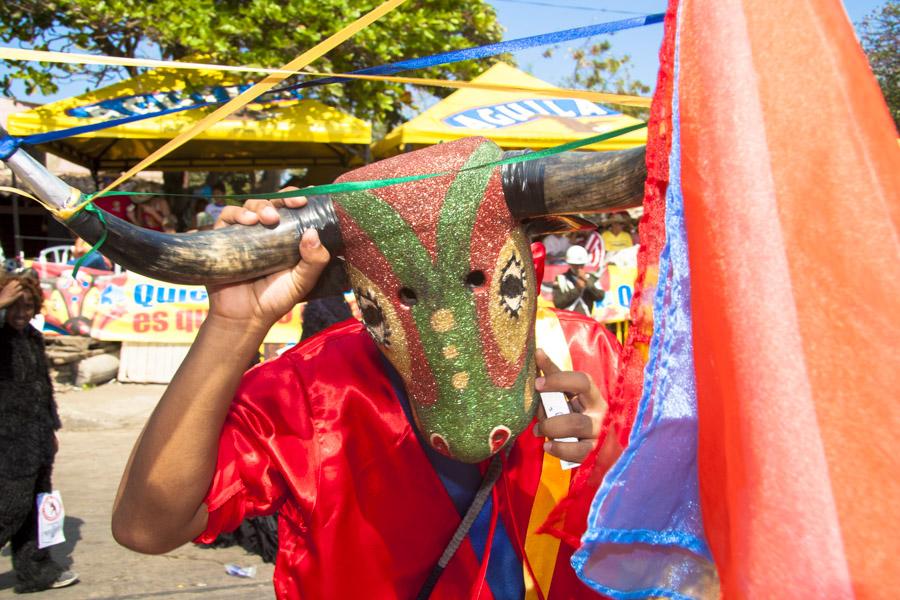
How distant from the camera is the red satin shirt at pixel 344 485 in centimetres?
192

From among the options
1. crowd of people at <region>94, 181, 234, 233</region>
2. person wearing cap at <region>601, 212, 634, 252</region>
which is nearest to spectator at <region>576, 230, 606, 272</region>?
person wearing cap at <region>601, 212, 634, 252</region>

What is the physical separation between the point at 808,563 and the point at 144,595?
4321mm

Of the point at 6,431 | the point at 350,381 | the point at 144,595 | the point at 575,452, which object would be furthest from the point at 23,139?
the point at 144,595

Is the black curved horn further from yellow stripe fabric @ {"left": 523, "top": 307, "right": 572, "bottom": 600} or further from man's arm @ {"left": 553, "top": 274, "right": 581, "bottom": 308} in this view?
man's arm @ {"left": 553, "top": 274, "right": 581, "bottom": 308}

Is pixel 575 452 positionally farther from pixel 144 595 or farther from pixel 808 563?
pixel 144 595

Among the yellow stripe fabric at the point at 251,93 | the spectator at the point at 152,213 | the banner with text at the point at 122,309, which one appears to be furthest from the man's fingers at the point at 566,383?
the spectator at the point at 152,213

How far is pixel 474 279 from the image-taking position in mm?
1779

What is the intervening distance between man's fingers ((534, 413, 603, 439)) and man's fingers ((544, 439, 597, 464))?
0.02 meters

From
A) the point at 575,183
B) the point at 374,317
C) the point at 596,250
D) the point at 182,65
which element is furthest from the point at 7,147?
the point at 596,250

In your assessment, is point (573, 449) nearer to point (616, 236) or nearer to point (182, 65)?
point (182, 65)

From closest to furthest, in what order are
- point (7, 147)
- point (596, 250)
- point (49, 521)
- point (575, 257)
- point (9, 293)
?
point (7, 147) → point (9, 293) → point (49, 521) → point (575, 257) → point (596, 250)

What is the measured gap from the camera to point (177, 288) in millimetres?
9133

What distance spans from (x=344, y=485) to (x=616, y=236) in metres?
9.62

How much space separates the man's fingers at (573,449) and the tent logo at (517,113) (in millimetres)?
7934
